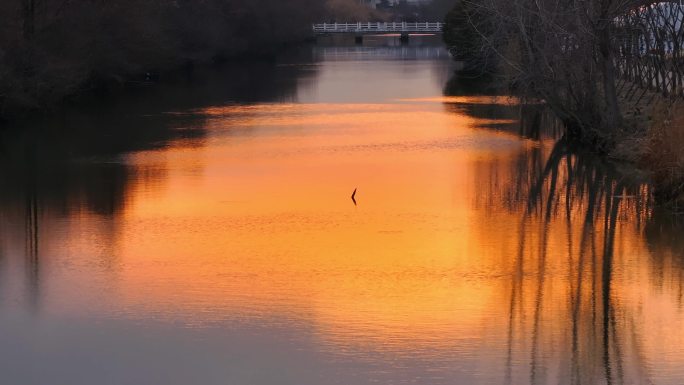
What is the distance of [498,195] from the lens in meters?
18.8

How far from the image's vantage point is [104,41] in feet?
134

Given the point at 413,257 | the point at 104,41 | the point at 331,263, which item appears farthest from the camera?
the point at 104,41

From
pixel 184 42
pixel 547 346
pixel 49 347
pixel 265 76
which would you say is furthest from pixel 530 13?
pixel 184 42

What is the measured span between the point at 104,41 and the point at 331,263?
94.8 feet

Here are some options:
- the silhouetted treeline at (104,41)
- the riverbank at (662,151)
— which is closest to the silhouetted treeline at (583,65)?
the riverbank at (662,151)

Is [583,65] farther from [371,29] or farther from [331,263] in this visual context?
[371,29]

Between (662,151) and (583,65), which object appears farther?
(583,65)

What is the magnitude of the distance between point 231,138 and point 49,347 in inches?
653

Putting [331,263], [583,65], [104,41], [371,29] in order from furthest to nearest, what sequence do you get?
[371,29] < [104,41] < [583,65] < [331,263]

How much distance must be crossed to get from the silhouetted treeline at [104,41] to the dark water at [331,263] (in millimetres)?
5200

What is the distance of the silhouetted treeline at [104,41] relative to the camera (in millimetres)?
31547

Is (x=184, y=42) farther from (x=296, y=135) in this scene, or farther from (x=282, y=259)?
(x=282, y=259)

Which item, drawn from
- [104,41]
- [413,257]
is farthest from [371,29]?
[413,257]

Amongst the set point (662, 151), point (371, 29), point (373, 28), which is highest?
point (373, 28)
